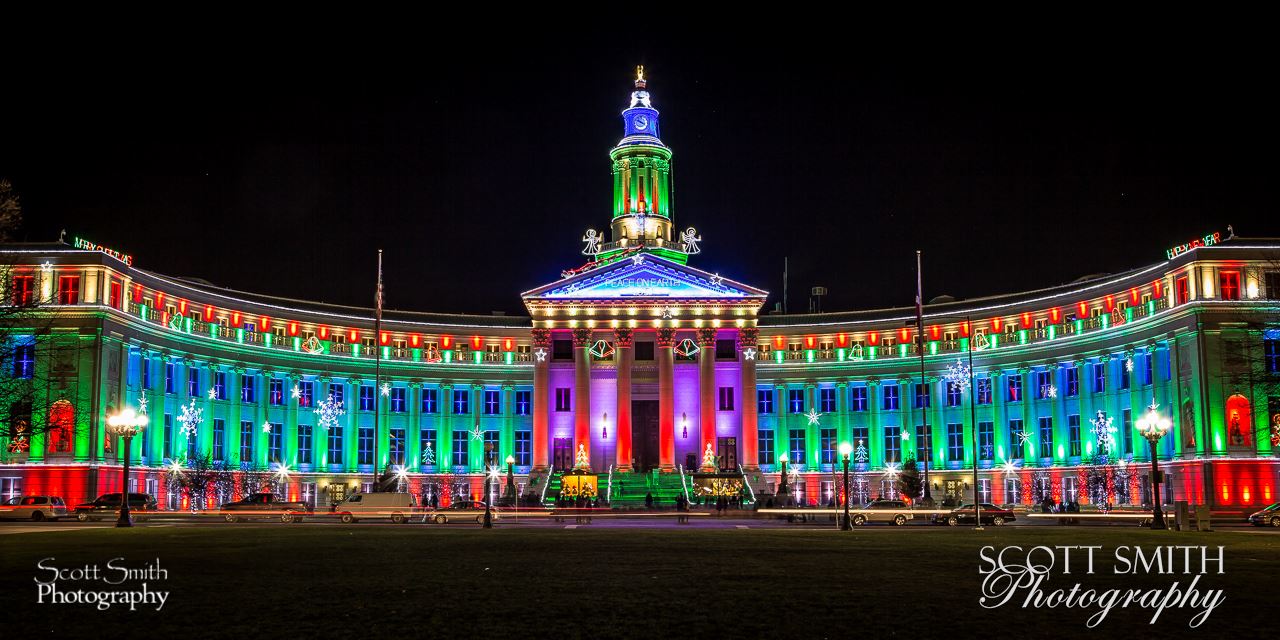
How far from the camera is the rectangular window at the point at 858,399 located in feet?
316

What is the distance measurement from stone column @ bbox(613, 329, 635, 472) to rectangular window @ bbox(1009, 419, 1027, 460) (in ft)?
97.7

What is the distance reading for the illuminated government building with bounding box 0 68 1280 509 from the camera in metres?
68.4

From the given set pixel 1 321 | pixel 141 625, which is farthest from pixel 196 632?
pixel 1 321

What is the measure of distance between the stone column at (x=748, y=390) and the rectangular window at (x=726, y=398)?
228cm

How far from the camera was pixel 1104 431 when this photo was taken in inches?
3115

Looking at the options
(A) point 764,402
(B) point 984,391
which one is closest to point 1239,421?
(B) point 984,391

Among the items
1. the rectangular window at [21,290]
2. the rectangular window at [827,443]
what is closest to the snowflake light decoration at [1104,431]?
the rectangular window at [827,443]

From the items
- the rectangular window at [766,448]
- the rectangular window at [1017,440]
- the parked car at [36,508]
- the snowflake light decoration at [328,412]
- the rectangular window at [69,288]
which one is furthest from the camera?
the rectangular window at [766,448]

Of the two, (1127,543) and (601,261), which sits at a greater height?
(601,261)

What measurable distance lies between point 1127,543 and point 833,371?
66341mm

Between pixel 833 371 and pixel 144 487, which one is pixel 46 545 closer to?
pixel 144 487

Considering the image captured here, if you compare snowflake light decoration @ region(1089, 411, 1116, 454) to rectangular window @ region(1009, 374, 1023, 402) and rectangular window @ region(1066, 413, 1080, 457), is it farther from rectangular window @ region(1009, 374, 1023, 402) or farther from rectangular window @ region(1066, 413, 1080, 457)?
rectangular window @ region(1009, 374, 1023, 402)

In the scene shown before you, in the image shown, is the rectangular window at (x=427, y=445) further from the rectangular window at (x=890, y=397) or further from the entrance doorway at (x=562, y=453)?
the rectangular window at (x=890, y=397)

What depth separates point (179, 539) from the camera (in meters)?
32.6
